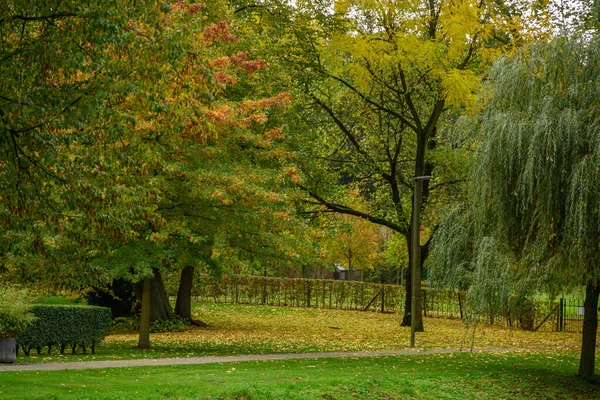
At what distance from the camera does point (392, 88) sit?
25.5 meters

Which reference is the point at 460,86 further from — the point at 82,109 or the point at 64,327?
the point at 82,109

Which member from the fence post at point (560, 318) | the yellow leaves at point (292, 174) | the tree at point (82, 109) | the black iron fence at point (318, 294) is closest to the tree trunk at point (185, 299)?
the black iron fence at point (318, 294)

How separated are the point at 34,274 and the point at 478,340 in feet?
55.9

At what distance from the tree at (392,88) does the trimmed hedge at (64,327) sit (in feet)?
24.4

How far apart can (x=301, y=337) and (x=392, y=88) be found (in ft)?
29.3

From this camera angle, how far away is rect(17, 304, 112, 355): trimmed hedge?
15672mm

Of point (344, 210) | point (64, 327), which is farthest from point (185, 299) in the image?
point (64, 327)

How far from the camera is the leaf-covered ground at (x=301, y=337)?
18453mm

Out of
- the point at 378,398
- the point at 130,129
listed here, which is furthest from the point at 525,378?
the point at 130,129

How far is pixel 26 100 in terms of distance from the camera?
316 inches

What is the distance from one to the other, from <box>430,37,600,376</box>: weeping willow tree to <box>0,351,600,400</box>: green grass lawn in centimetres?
148

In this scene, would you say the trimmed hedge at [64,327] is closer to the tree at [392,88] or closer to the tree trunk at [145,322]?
the tree trunk at [145,322]

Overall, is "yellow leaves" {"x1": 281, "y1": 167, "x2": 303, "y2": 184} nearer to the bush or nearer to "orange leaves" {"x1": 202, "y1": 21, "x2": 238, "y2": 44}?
"orange leaves" {"x1": 202, "y1": 21, "x2": 238, "y2": 44}

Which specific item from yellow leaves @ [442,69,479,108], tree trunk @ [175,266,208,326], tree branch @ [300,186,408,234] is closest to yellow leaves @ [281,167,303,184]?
yellow leaves @ [442,69,479,108]
